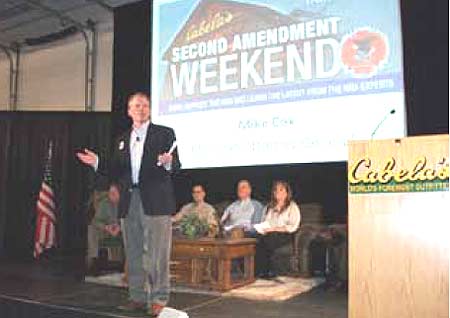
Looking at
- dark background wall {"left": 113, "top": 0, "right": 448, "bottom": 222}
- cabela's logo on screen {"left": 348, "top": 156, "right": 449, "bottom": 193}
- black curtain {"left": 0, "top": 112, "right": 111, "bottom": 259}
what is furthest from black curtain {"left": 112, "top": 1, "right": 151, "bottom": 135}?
cabela's logo on screen {"left": 348, "top": 156, "right": 449, "bottom": 193}

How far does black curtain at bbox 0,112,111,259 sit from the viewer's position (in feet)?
21.9

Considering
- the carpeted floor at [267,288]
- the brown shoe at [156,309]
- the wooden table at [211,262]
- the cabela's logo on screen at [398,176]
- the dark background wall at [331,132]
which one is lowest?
the carpeted floor at [267,288]

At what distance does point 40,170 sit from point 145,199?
14.3 ft

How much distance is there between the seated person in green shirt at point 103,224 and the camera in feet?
15.6

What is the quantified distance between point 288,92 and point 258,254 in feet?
4.06

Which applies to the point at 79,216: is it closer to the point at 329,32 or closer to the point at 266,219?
the point at 266,219

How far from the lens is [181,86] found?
461cm

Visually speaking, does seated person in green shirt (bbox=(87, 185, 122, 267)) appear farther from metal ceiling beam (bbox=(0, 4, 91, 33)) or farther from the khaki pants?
metal ceiling beam (bbox=(0, 4, 91, 33))

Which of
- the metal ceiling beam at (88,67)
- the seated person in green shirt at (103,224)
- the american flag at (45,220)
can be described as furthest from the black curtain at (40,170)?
the seated person in green shirt at (103,224)

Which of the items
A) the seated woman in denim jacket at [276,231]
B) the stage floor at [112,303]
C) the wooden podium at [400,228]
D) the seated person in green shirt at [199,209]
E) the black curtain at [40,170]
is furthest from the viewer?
the black curtain at [40,170]

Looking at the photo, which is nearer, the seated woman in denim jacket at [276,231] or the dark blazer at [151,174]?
the dark blazer at [151,174]

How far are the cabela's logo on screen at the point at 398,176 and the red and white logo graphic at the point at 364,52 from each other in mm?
1911

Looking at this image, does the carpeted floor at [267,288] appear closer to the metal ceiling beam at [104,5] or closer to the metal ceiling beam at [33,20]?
the metal ceiling beam at [104,5]

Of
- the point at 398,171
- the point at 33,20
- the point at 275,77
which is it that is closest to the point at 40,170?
the point at 33,20
